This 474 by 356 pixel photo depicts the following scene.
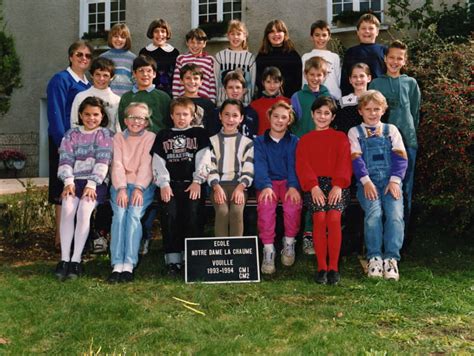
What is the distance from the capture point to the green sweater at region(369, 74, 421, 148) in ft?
18.6

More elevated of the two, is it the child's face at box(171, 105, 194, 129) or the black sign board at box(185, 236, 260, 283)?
the child's face at box(171, 105, 194, 129)

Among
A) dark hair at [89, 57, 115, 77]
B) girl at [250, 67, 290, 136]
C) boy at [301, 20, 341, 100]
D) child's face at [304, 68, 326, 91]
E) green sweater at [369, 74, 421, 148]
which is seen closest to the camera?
green sweater at [369, 74, 421, 148]

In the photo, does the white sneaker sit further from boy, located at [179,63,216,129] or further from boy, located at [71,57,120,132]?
boy, located at [71,57,120,132]

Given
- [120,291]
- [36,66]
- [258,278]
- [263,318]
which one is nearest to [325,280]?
[258,278]

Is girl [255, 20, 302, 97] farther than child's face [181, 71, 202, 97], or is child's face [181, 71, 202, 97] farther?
girl [255, 20, 302, 97]

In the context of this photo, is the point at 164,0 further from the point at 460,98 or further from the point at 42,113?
the point at 460,98

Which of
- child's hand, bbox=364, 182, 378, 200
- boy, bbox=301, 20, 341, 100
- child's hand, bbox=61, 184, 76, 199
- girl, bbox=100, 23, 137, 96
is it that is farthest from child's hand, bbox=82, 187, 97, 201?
boy, bbox=301, 20, 341, 100

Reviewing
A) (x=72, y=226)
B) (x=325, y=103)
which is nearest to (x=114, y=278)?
(x=72, y=226)

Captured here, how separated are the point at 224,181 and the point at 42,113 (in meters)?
11.8

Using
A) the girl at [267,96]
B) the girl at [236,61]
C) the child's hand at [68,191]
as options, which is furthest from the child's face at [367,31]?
the child's hand at [68,191]

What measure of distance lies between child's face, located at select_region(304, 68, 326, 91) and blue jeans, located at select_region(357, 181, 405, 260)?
146cm

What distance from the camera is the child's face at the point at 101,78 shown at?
595cm

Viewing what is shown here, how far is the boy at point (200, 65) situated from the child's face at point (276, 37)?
807mm

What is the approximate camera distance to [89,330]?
3.75 metres
